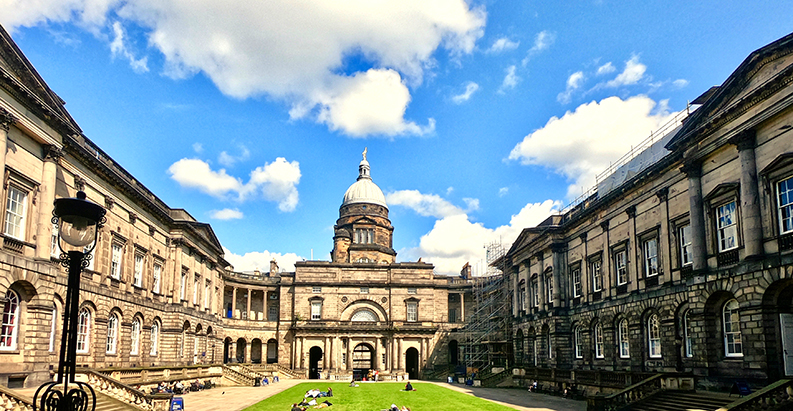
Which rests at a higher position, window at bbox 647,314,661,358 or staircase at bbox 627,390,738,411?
window at bbox 647,314,661,358

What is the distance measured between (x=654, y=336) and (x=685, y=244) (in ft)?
16.4

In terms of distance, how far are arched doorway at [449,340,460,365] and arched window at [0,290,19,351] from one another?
47490 millimetres

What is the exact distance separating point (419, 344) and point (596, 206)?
31.9 meters

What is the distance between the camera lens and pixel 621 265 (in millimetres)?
32156

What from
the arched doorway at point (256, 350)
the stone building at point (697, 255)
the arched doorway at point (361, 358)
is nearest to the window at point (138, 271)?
the stone building at point (697, 255)

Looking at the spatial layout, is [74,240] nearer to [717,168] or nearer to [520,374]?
[717,168]

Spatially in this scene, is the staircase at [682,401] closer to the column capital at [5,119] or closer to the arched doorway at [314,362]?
the column capital at [5,119]

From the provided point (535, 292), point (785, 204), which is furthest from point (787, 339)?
point (535, 292)

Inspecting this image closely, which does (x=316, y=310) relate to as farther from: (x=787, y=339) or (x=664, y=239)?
(x=787, y=339)

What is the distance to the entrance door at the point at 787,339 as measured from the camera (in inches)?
767

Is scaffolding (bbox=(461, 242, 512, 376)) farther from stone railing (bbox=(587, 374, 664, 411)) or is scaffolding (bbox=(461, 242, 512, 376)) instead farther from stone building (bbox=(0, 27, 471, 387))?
stone railing (bbox=(587, 374, 664, 411))

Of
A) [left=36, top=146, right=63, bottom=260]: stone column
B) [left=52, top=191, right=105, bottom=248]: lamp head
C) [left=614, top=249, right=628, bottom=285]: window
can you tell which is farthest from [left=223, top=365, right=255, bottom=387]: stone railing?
[left=52, top=191, right=105, bottom=248]: lamp head

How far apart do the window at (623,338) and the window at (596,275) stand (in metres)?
3.20

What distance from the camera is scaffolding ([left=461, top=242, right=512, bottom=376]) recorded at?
5222cm
